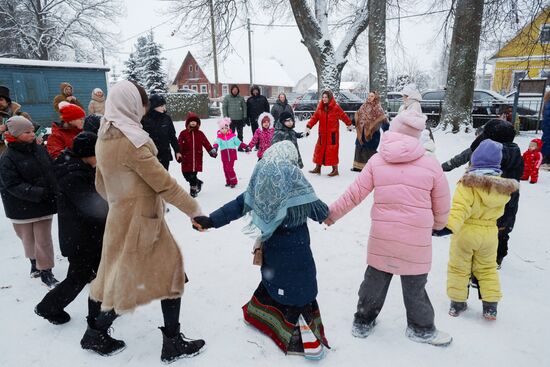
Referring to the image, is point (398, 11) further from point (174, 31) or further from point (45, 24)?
point (45, 24)

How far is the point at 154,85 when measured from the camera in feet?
112

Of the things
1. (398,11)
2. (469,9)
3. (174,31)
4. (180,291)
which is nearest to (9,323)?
(180,291)

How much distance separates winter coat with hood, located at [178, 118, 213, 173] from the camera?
6504 mm

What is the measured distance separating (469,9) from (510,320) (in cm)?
1110

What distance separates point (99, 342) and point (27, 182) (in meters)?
1.75

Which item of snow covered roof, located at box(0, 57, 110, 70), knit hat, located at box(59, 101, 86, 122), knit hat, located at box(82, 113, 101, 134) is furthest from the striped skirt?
snow covered roof, located at box(0, 57, 110, 70)

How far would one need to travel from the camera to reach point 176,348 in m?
2.64

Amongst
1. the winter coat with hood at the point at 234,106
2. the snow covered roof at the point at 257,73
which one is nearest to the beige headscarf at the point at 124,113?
the winter coat with hood at the point at 234,106

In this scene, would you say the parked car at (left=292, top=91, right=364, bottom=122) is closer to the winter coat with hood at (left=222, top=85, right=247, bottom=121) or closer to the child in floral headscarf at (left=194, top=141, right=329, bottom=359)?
the winter coat with hood at (left=222, top=85, right=247, bottom=121)

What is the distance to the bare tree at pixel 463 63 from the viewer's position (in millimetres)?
11250

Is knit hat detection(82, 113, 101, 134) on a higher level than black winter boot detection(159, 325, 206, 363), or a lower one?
higher

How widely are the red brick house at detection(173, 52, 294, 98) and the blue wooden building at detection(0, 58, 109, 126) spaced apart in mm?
30950

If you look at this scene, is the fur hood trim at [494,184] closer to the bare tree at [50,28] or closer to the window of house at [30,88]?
the window of house at [30,88]

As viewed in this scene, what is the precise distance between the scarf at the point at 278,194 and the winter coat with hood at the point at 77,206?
1.33 meters
